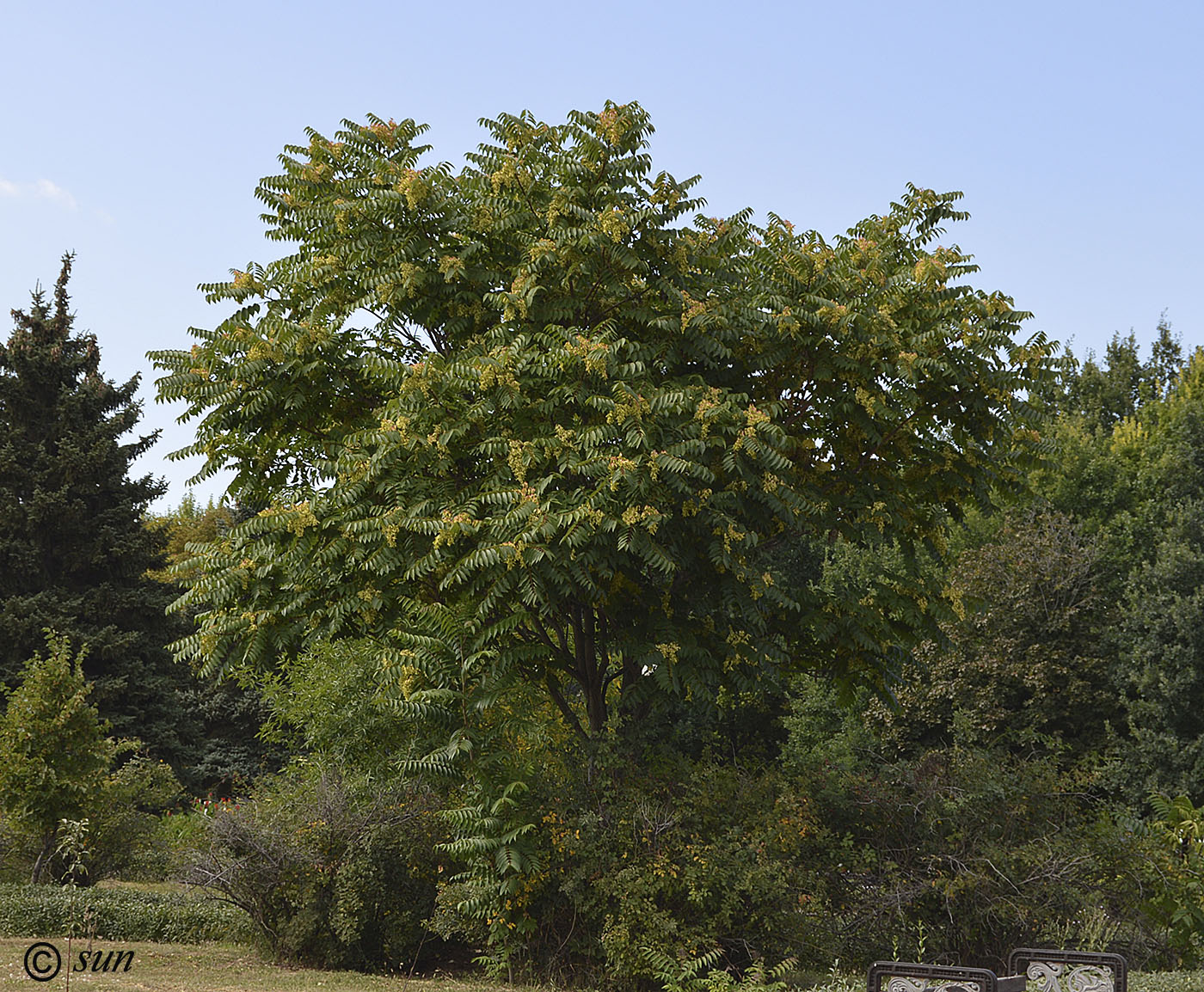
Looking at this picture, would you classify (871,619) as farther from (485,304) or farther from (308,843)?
(308,843)

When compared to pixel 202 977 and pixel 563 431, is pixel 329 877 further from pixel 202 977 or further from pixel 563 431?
pixel 563 431

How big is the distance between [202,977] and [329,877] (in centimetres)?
164

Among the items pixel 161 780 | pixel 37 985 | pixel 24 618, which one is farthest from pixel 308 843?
pixel 24 618

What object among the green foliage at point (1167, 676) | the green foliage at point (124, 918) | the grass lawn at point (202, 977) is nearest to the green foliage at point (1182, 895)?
the grass lawn at point (202, 977)

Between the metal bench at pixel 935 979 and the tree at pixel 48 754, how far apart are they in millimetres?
12386

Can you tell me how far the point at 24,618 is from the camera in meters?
26.5

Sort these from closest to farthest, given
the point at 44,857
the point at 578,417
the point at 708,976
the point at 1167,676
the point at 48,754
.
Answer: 1. the point at 708,976
2. the point at 578,417
3. the point at 48,754
4. the point at 44,857
5. the point at 1167,676

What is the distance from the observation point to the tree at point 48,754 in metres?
14.7

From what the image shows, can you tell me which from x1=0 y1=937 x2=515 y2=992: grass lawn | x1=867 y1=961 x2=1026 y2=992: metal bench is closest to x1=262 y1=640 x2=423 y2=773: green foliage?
x1=0 y1=937 x2=515 y2=992: grass lawn

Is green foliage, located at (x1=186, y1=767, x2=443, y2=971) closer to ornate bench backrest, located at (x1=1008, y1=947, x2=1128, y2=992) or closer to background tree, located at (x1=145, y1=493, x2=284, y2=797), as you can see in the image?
ornate bench backrest, located at (x1=1008, y1=947, x2=1128, y2=992)

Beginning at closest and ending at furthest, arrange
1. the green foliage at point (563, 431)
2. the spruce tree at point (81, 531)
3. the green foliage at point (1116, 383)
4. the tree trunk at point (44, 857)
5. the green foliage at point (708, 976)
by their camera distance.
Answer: the green foliage at point (708, 976) < the green foliage at point (563, 431) < the tree trunk at point (44, 857) < the spruce tree at point (81, 531) < the green foliage at point (1116, 383)

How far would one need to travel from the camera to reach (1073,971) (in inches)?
298

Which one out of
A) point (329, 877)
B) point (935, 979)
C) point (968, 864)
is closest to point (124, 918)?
point (329, 877)

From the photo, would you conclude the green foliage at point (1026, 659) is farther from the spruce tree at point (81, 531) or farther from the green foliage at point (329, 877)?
the spruce tree at point (81, 531)
